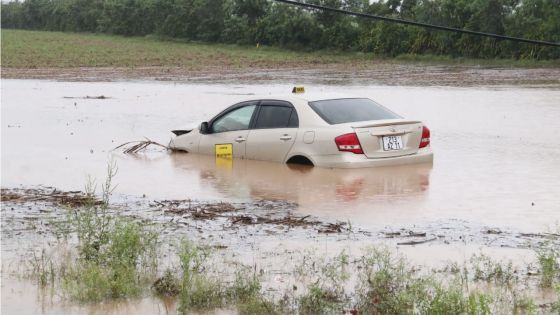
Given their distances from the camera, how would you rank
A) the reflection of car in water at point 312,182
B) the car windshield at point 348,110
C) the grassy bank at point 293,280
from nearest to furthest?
the grassy bank at point 293,280 → the reflection of car in water at point 312,182 → the car windshield at point 348,110

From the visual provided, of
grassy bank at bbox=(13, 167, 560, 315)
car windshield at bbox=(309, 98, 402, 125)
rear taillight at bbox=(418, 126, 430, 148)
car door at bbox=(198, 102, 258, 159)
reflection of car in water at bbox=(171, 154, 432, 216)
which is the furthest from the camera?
car door at bbox=(198, 102, 258, 159)

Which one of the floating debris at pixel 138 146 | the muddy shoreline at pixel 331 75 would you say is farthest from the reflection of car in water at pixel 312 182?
the muddy shoreline at pixel 331 75

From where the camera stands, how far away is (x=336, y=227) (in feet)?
36.9

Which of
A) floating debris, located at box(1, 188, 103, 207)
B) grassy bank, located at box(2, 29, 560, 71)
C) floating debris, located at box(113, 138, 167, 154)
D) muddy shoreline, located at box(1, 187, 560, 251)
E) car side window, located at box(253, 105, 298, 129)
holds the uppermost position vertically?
car side window, located at box(253, 105, 298, 129)

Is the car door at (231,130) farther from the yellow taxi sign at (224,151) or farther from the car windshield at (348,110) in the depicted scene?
the car windshield at (348,110)

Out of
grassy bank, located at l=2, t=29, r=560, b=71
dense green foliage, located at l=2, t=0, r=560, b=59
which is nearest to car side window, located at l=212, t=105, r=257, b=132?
grassy bank, located at l=2, t=29, r=560, b=71

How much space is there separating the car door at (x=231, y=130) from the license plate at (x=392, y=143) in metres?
2.34

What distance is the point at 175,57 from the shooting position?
5881 centimetres

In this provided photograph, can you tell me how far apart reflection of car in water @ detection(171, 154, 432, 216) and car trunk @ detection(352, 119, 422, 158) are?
244 mm

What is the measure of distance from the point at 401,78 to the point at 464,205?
2848 cm

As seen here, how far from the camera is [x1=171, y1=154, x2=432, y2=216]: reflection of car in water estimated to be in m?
13.5

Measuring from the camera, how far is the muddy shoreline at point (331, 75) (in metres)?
38.8

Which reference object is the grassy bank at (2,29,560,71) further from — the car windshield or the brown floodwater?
the car windshield

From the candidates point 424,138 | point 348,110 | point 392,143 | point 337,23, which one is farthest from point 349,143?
point 337,23
